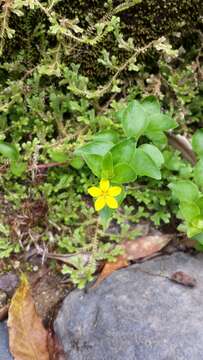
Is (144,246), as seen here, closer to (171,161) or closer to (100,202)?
(171,161)

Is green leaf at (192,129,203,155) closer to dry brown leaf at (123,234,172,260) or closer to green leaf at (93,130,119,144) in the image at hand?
green leaf at (93,130,119,144)

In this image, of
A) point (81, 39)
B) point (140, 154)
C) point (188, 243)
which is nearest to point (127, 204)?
point (188, 243)

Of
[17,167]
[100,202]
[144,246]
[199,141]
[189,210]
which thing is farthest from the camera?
[144,246]

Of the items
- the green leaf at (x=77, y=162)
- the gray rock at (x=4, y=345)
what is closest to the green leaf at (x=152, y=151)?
the green leaf at (x=77, y=162)

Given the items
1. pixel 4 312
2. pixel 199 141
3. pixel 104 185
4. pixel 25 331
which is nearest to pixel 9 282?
pixel 4 312

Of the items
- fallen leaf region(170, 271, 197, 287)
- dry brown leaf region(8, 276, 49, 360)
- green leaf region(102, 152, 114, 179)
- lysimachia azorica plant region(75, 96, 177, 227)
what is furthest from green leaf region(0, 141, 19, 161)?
fallen leaf region(170, 271, 197, 287)

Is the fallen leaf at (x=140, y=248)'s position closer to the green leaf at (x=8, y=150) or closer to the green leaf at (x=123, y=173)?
the green leaf at (x=123, y=173)

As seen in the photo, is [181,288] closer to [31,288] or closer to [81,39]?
[31,288]
